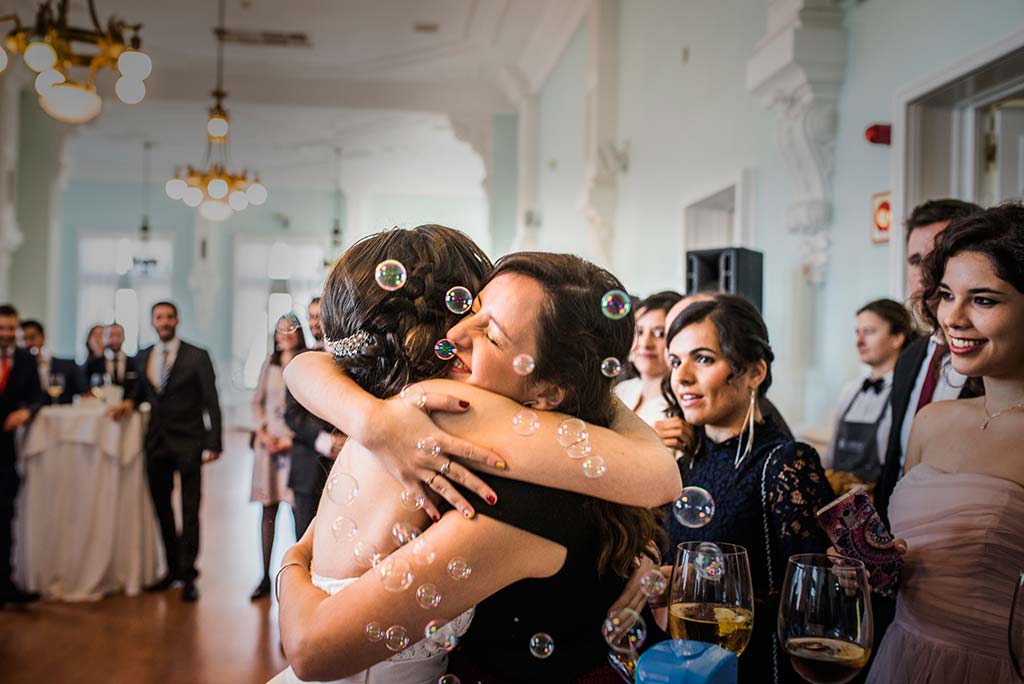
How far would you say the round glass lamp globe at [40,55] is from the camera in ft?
12.7

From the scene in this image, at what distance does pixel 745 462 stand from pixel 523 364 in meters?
0.84

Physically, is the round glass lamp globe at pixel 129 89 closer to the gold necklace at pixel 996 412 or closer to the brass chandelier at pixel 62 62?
the brass chandelier at pixel 62 62

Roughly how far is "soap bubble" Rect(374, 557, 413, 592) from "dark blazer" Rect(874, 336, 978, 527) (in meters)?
1.49

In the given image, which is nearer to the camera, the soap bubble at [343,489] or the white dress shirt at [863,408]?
the soap bubble at [343,489]

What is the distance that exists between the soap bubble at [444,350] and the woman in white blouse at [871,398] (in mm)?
2200

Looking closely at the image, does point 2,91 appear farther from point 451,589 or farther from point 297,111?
point 451,589

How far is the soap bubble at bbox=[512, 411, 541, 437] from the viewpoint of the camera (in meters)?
0.88

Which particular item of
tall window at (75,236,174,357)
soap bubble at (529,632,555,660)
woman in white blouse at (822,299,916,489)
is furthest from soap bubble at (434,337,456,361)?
tall window at (75,236,174,357)

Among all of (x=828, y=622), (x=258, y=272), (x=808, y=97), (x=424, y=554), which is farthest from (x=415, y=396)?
(x=258, y=272)

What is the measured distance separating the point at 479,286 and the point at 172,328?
3.90 metres

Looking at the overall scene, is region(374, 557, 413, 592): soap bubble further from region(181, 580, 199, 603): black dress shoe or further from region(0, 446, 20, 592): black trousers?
region(0, 446, 20, 592): black trousers

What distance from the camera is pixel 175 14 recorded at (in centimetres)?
771

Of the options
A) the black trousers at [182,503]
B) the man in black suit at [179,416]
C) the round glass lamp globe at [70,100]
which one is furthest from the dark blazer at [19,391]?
the round glass lamp globe at [70,100]

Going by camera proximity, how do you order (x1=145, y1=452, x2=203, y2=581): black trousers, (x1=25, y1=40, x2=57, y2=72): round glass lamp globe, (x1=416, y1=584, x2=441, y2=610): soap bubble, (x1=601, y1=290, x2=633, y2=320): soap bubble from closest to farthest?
1. (x1=416, y1=584, x2=441, y2=610): soap bubble
2. (x1=601, y1=290, x2=633, y2=320): soap bubble
3. (x1=25, y1=40, x2=57, y2=72): round glass lamp globe
4. (x1=145, y1=452, x2=203, y2=581): black trousers
